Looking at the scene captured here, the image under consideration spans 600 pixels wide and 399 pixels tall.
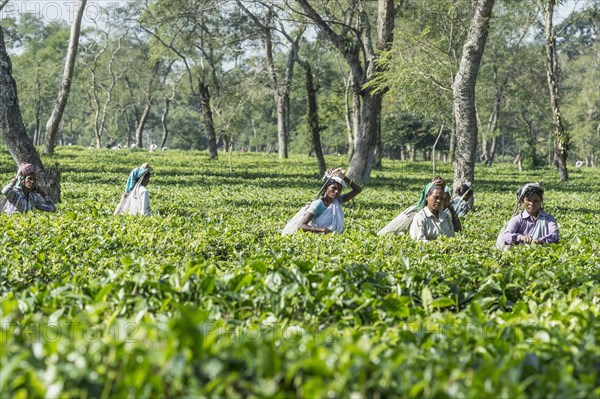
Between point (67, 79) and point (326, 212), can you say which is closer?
point (326, 212)

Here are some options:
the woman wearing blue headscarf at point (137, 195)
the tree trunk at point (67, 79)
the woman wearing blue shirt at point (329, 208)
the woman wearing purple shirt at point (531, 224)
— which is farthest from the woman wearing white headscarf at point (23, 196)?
the tree trunk at point (67, 79)

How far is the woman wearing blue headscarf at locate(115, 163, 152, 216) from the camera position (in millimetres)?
11047

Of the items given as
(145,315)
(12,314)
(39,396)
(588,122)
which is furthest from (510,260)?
(588,122)

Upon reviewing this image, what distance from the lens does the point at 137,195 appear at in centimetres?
1120

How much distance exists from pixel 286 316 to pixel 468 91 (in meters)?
12.5

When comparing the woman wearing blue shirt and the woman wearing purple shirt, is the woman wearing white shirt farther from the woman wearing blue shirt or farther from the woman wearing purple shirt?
the woman wearing blue shirt

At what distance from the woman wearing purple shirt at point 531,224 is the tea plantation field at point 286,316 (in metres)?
0.47

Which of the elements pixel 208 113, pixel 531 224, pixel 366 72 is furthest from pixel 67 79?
pixel 531 224

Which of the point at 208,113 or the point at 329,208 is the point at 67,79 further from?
the point at 329,208

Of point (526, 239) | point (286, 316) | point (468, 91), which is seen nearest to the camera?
point (286, 316)

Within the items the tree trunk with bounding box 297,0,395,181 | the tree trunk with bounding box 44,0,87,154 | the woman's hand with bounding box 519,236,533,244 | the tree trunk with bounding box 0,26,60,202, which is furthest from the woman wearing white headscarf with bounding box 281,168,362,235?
the tree trunk with bounding box 44,0,87,154

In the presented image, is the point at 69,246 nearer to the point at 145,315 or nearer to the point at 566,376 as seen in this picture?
the point at 145,315

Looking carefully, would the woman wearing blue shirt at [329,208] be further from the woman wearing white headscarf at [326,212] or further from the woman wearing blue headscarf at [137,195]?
the woman wearing blue headscarf at [137,195]

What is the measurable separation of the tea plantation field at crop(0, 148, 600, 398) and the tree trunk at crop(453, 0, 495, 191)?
8.00 metres
